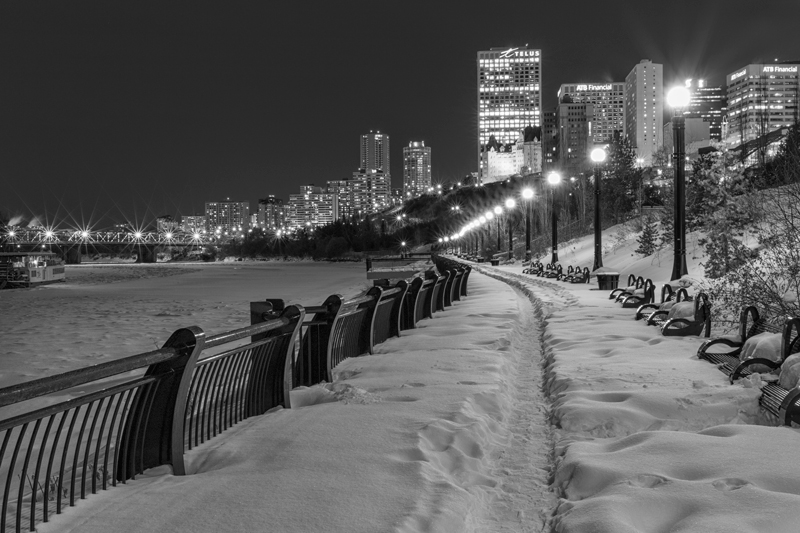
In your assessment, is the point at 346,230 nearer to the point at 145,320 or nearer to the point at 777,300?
the point at 145,320

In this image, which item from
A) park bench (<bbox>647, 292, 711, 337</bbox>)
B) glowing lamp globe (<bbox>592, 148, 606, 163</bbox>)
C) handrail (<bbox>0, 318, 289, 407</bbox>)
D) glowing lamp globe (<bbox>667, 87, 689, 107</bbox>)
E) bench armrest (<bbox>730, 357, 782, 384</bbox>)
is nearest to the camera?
handrail (<bbox>0, 318, 289, 407</bbox>)

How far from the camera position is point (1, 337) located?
1831 cm

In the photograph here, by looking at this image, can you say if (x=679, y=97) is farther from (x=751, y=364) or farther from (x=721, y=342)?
(x=751, y=364)

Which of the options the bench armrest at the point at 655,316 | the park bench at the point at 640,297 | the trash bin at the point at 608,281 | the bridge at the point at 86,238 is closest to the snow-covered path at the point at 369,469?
the bench armrest at the point at 655,316

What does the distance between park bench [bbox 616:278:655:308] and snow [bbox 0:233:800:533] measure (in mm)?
5543

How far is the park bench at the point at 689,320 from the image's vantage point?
10719 millimetres

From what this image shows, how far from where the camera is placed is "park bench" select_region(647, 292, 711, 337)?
1072 cm

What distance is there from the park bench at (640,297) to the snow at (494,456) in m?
5.54

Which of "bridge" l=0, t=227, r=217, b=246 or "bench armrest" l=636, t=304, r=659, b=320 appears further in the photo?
"bridge" l=0, t=227, r=217, b=246

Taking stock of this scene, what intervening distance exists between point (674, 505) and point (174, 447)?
3.36 metres

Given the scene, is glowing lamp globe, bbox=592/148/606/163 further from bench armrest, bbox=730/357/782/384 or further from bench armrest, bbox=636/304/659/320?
bench armrest, bbox=730/357/782/384

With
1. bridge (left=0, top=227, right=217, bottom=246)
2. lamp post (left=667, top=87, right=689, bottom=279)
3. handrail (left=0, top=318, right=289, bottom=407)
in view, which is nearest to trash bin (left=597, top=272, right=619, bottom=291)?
lamp post (left=667, top=87, right=689, bottom=279)

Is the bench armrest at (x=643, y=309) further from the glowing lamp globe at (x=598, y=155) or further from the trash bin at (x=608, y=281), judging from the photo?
the glowing lamp globe at (x=598, y=155)

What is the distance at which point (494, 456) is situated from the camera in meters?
5.52
